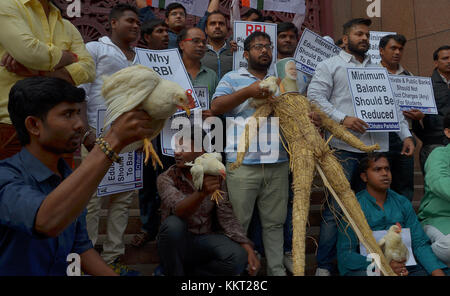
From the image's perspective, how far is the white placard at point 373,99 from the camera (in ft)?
14.0

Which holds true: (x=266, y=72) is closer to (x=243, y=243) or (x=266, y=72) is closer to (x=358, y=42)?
(x=358, y=42)

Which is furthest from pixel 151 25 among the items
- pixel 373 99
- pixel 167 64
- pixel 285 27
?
pixel 373 99

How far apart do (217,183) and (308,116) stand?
3.51 ft

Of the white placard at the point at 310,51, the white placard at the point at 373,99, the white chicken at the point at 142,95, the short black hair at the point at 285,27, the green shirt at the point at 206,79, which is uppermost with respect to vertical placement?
the short black hair at the point at 285,27

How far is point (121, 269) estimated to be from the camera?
3.78m

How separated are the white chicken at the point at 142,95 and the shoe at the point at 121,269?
219 cm

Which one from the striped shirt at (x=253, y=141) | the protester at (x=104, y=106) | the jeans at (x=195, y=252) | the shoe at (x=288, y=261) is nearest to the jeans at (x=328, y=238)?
the shoe at (x=288, y=261)

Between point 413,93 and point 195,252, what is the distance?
3042 millimetres

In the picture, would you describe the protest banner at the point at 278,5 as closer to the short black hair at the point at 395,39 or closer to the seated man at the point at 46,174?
the short black hair at the point at 395,39

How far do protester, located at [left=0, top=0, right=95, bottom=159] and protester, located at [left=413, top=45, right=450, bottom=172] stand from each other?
3.74 meters

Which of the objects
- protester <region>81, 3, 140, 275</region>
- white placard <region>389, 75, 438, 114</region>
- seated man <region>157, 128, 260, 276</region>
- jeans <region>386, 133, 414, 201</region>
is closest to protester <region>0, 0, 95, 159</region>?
protester <region>81, 3, 140, 275</region>

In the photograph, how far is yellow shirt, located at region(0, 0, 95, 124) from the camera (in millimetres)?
2869

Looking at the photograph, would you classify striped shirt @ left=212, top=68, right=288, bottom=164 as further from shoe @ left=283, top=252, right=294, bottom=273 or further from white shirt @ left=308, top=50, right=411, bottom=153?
shoe @ left=283, top=252, right=294, bottom=273

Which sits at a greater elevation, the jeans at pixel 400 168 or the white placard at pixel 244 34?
the white placard at pixel 244 34
